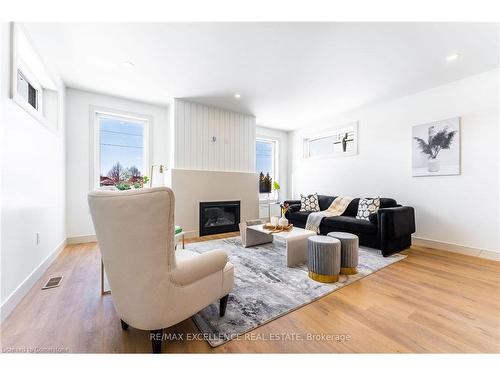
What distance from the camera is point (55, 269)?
95.0 inches

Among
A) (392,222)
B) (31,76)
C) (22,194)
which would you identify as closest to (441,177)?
(392,222)

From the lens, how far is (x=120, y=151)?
3863 mm

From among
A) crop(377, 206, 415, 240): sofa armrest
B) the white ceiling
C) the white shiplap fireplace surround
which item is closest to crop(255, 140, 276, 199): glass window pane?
→ the white shiplap fireplace surround

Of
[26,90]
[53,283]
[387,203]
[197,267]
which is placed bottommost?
[53,283]

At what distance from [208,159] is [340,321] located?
353 centimetres

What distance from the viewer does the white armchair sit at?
39.0 inches

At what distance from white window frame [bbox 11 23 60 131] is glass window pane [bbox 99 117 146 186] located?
0.86 metres

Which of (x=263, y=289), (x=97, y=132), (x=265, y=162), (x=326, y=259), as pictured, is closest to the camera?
(x=263, y=289)

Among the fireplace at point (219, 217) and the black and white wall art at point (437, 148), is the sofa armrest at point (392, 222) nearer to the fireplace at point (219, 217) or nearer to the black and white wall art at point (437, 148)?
the black and white wall art at point (437, 148)

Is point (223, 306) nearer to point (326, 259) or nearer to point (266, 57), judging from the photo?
point (326, 259)

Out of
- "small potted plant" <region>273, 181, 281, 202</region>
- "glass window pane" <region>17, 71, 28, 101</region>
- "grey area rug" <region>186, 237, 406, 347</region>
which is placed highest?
"glass window pane" <region>17, 71, 28, 101</region>

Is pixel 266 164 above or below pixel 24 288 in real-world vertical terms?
above

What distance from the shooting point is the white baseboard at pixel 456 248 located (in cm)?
276

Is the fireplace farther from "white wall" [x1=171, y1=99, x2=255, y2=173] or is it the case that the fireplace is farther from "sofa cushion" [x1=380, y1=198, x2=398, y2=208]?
"sofa cushion" [x1=380, y1=198, x2=398, y2=208]
